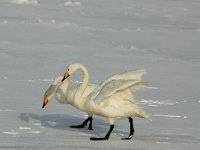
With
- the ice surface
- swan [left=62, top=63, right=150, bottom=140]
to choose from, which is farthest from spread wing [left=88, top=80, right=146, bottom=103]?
the ice surface

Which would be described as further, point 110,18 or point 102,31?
point 110,18

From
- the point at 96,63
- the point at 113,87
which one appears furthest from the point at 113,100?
the point at 96,63

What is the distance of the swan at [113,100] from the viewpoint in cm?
789

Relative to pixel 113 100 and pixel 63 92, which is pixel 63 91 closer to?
pixel 63 92

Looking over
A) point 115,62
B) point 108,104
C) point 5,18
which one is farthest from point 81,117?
point 5,18

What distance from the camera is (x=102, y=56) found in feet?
53.7

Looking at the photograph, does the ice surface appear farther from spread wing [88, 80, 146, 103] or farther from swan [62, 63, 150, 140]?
spread wing [88, 80, 146, 103]

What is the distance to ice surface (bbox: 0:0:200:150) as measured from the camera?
8.11 meters

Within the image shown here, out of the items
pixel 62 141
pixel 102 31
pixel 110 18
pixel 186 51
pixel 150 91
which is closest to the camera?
pixel 62 141

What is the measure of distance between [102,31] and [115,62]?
6006mm

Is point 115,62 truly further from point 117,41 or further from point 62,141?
point 62,141

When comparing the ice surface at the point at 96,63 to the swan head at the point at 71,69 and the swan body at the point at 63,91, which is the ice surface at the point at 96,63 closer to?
the swan body at the point at 63,91

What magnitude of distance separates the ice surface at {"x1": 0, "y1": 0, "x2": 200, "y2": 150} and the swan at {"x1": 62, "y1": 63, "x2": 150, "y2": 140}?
298 mm

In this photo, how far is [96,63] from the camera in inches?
599
